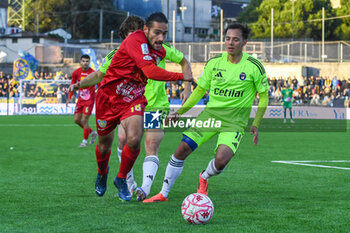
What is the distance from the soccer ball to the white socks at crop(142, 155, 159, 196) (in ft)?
4.41

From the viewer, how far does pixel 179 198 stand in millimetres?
7492

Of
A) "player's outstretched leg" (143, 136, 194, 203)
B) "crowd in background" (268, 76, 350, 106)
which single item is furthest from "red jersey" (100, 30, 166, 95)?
"crowd in background" (268, 76, 350, 106)

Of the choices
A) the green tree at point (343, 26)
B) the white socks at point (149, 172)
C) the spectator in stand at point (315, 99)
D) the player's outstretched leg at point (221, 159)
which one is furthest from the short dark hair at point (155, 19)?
the green tree at point (343, 26)

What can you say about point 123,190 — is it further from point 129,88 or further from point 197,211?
point 197,211

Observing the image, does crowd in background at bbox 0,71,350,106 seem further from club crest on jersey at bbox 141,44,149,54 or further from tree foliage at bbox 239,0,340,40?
club crest on jersey at bbox 141,44,149,54

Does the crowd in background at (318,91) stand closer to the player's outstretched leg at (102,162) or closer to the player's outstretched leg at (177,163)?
the player's outstretched leg at (177,163)

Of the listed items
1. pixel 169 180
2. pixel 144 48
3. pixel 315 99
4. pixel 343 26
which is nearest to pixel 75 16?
pixel 343 26

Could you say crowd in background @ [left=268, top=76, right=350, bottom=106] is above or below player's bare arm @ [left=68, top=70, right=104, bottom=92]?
above

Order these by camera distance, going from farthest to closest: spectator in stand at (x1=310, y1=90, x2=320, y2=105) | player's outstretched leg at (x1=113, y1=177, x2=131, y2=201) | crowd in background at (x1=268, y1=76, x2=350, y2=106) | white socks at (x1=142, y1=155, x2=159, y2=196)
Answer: spectator in stand at (x1=310, y1=90, x2=320, y2=105)
crowd in background at (x1=268, y1=76, x2=350, y2=106)
white socks at (x1=142, y1=155, x2=159, y2=196)
player's outstretched leg at (x1=113, y1=177, x2=131, y2=201)

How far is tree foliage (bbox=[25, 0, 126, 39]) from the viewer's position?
265 feet

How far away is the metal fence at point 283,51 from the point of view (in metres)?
43.2

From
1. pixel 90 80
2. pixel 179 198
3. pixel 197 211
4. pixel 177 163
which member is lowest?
pixel 179 198

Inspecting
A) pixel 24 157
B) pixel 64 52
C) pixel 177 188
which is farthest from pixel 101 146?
pixel 64 52

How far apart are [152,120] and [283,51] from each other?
130ft
